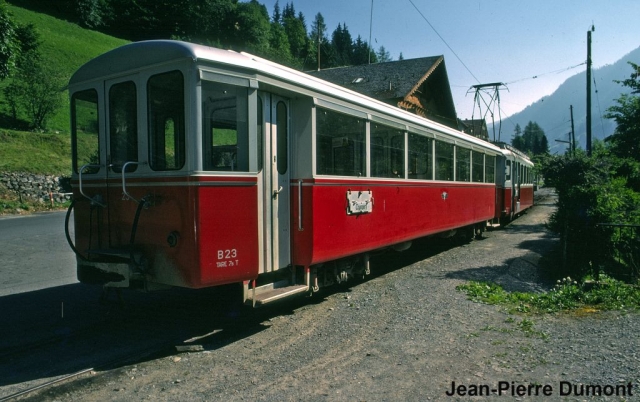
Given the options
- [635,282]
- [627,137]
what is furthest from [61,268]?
[627,137]

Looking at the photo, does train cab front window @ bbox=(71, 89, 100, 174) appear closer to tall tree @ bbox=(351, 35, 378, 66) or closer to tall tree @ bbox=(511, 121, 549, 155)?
tall tree @ bbox=(351, 35, 378, 66)

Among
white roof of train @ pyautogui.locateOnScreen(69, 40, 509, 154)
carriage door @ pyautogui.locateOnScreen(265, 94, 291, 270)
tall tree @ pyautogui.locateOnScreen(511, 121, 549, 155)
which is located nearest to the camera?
white roof of train @ pyautogui.locateOnScreen(69, 40, 509, 154)

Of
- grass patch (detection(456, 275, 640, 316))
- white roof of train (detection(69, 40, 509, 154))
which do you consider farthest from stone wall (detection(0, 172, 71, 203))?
grass patch (detection(456, 275, 640, 316))

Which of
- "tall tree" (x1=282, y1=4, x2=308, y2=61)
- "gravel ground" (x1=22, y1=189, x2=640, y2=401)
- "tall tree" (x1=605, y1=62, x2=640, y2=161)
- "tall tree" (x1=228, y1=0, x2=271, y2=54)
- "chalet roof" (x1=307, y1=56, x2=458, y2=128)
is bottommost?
"gravel ground" (x1=22, y1=189, x2=640, y2=401)

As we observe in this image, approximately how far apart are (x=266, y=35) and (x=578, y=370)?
265 feet

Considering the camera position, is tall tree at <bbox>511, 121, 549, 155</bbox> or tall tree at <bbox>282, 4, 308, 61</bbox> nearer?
tall tree at <bbox>282, 4, 308, 61</bbox>

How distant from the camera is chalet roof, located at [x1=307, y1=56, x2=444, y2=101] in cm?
2417

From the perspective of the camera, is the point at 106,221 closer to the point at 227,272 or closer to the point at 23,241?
the point at 227,272

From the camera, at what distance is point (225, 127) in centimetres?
525

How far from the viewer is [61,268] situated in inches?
373

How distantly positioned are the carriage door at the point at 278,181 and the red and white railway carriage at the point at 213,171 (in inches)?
0.6

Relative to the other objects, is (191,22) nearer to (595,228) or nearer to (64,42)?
(64,42)

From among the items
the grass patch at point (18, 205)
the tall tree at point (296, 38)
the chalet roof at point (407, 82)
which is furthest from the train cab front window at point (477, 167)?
the tall tree at point (296, 38)

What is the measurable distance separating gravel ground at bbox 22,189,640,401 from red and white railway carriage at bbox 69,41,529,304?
0.61 metres
